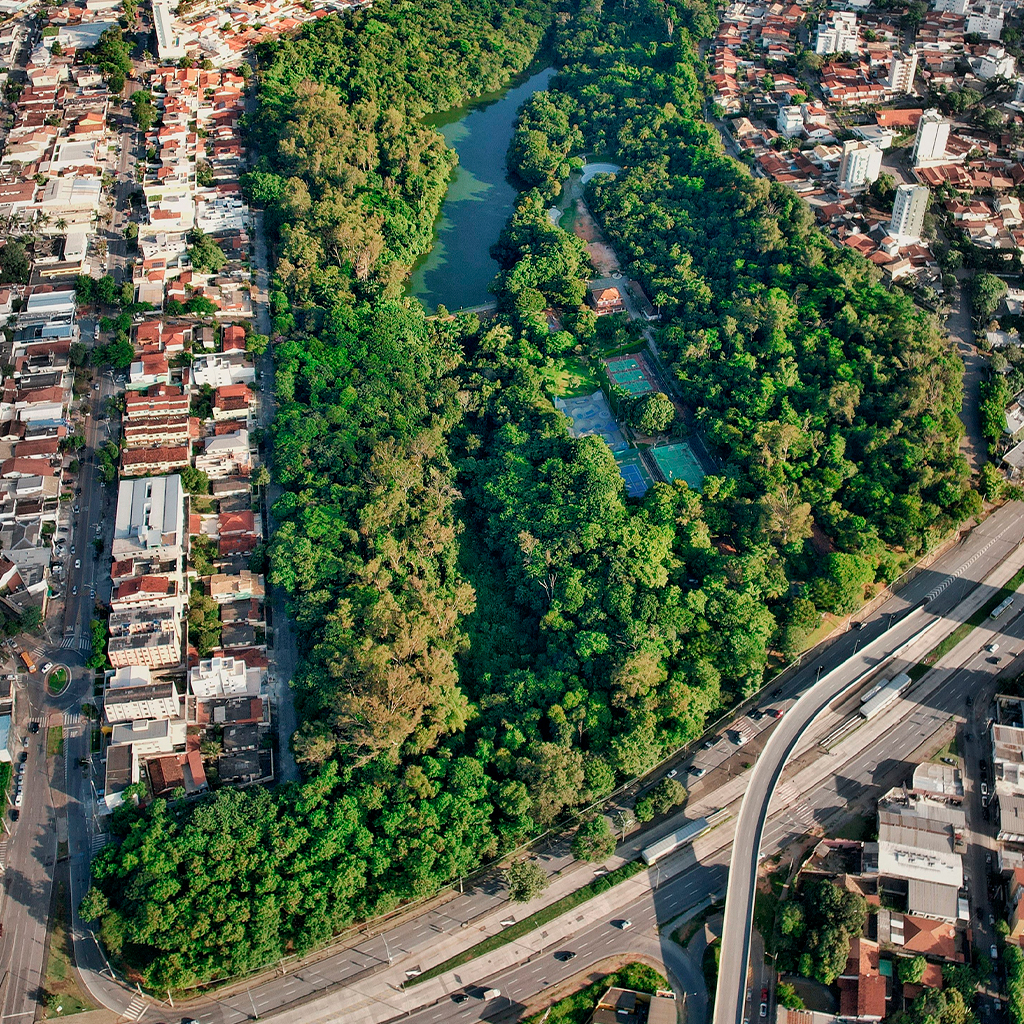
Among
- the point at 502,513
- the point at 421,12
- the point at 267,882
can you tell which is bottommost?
the point at 267,882

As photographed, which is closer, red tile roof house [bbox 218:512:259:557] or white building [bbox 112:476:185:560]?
white building [bbox 112:476:185:560]

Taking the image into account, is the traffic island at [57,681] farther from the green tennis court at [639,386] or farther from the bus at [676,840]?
the green tennis court at [639,386]

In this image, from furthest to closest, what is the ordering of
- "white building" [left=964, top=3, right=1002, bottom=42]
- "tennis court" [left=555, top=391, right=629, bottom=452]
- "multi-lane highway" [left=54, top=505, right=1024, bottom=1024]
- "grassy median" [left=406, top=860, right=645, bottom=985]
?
1. "white building" [left=964, top=3, right=1002, bottom=42]
2. "tennis court" [left=555, top=391, right=629, bottom=452]
3. "grassy median" [left=406, top=860, right=645, bottom=985]
4. "multi-lane highway" [left=54, top=505, right=1024, bottom=1024]

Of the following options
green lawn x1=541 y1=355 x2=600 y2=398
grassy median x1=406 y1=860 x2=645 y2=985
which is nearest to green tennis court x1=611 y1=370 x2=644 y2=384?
green lawn x1=541 y1=355 x2=600 y2=398

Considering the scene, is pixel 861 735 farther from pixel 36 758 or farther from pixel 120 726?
pixel 36 758

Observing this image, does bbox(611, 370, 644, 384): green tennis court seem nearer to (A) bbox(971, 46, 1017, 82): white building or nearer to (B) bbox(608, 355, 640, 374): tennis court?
(B) bbox(608, 355, 640, 374): tennis court

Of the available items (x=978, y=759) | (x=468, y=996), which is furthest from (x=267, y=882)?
(x=978, y=759)
